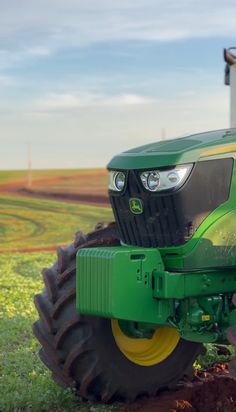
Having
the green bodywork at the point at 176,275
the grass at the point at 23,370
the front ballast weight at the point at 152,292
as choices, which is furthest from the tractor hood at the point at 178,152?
the grass at the point at 23,370

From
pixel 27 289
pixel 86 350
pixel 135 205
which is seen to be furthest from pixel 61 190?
pixel 135 205

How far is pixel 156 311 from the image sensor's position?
17.4ft

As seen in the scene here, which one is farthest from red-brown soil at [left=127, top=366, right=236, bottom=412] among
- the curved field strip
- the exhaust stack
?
the curved field strip

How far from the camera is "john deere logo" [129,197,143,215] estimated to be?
5445mm

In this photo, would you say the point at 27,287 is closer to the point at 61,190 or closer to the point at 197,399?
the point at 197,399

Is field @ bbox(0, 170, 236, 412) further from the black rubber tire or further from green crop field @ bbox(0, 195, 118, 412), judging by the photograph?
the black rubber tire

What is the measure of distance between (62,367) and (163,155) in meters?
1.73

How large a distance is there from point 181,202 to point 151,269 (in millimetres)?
470

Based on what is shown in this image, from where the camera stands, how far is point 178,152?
208 inches

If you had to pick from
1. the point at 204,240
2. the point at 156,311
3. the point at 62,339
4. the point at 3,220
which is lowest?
the point at 3,220

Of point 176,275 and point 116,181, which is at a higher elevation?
point 116,181

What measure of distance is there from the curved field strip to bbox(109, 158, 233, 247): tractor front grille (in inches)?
642

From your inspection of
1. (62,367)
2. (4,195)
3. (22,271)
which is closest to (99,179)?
(4,195)

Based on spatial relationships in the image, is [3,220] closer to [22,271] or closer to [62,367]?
[22,271]
